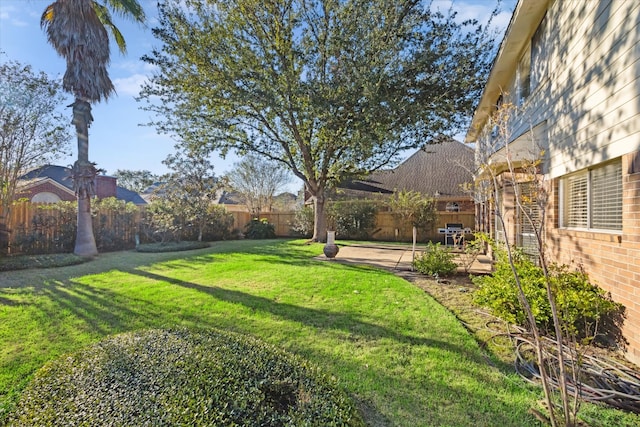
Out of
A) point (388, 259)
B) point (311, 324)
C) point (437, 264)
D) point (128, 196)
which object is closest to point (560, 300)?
point (311, 324)

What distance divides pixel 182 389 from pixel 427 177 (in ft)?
66.5

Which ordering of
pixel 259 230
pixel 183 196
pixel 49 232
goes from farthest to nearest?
pixel 259 230 → pixel 183 196 → pixel 49 232

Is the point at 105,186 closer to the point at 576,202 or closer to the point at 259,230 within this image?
the point at 259,230

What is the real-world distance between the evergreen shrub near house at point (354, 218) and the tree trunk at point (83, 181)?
10.3 metres

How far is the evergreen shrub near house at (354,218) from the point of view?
16.2 meters

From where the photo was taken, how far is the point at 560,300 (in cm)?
311

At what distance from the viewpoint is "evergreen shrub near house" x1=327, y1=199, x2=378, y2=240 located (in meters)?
16.2

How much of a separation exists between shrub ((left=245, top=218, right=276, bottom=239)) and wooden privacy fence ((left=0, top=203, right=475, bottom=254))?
13.8 feet

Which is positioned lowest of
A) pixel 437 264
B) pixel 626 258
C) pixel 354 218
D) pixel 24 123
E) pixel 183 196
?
pixel 437 264

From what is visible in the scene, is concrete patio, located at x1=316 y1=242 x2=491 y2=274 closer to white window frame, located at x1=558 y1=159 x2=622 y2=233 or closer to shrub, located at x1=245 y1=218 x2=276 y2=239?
white window frame, located at x1=558 y1=159 x2=622 y2=233

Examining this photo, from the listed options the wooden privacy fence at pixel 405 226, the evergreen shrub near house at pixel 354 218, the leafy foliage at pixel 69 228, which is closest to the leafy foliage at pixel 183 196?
the leafy foliage at pixel 69 228

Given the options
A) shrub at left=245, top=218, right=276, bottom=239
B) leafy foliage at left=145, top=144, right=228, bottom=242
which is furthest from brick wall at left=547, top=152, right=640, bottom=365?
shrub at left=245, top=218, right=276, bottom=239

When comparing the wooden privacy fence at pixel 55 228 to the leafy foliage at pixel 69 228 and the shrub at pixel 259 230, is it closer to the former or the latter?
the leafy foliage at pixel 69 228

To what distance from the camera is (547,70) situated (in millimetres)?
5633
